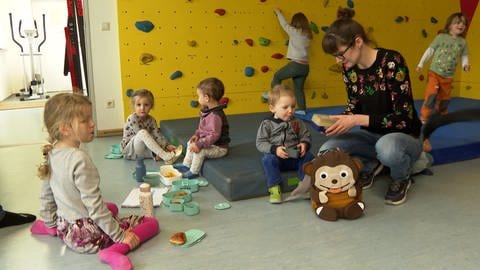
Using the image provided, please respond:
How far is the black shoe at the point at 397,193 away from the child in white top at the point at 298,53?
2154mm

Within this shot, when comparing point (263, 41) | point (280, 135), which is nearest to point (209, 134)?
point (280, 135)

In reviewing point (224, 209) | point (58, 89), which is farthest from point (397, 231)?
point (58, 89)

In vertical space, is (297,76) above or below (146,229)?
above

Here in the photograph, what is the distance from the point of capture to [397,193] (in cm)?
257

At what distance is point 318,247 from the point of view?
6.71 feet

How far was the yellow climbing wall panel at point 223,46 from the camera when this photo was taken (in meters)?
4.29

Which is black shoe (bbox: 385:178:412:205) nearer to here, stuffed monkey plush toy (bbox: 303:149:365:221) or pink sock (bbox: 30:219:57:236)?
stuffed monkey plush toy (bbox: 303:149:365:221)

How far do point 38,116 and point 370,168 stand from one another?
471 cm

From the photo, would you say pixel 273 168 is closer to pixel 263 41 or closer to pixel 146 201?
pixel 146 201

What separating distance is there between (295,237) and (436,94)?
3.00 metres

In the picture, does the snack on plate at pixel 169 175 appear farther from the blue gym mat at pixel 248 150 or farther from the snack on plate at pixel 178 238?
the snack on plate at pixel 178 238

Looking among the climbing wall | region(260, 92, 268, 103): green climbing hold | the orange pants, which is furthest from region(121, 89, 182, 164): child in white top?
the climbing wall

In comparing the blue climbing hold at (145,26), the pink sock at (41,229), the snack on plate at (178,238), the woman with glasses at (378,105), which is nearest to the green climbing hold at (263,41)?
the blue climbing hold at (145,26)

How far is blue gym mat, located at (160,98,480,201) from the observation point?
104 inches
